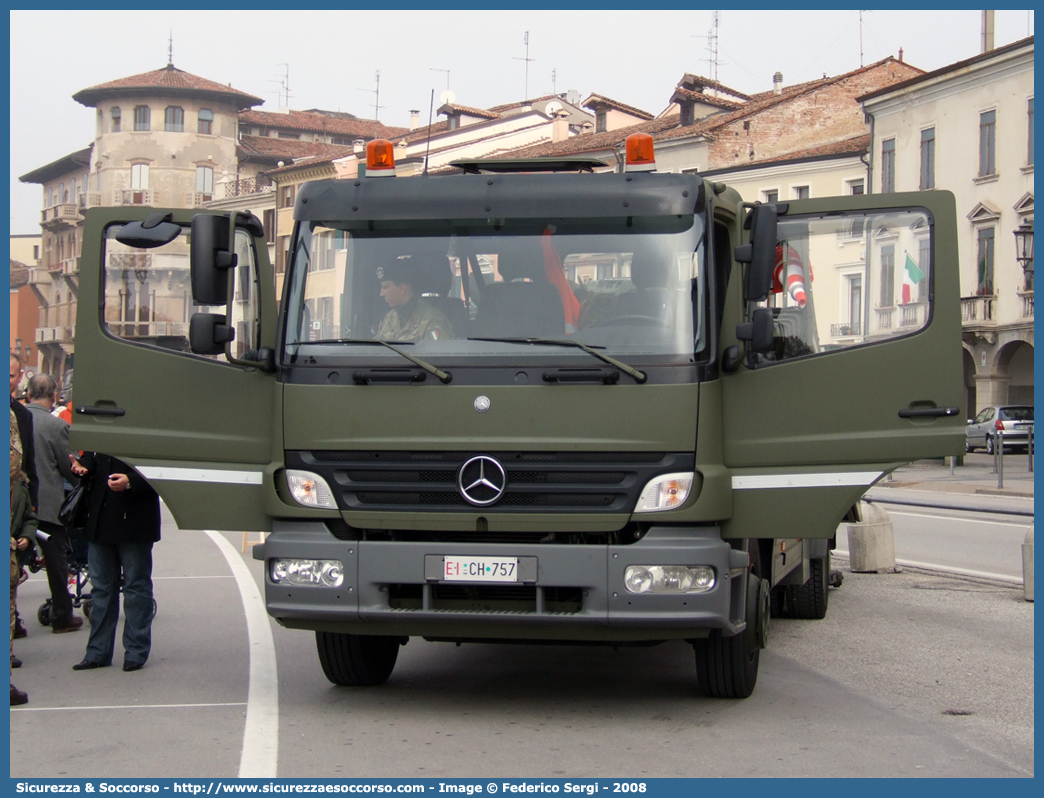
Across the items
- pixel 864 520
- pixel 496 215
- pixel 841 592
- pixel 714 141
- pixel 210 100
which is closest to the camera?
pixel 496 215

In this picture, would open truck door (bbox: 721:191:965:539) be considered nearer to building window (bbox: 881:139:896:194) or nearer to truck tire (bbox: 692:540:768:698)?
truck tire (bbox: 692:540:768:698)

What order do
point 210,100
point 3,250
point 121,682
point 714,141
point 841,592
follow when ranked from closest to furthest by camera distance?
point 3,250, point 121,682, point 841,592, point 714,141, point 210,100

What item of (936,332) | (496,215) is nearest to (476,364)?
(496,215)

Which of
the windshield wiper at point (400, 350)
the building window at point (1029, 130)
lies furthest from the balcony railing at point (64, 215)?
the windshield wiper at point (400, 350)

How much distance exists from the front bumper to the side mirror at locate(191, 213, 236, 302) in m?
1.22

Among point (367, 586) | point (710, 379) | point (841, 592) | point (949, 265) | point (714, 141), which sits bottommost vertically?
point (841, 592)

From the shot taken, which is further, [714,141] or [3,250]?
[714,141]

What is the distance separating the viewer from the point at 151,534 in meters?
8.42

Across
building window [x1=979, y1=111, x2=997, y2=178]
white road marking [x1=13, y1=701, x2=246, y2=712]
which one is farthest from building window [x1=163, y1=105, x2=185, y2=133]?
white road marking [x1=13, y1=701, x2=246, y2=712]

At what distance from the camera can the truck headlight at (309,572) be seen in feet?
22.8

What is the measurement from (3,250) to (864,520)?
28.7ft

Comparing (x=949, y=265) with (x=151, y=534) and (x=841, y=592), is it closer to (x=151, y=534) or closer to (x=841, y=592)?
(x=151, y=534)

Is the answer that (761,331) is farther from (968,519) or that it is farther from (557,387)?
(968,519)

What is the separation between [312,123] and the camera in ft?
306
